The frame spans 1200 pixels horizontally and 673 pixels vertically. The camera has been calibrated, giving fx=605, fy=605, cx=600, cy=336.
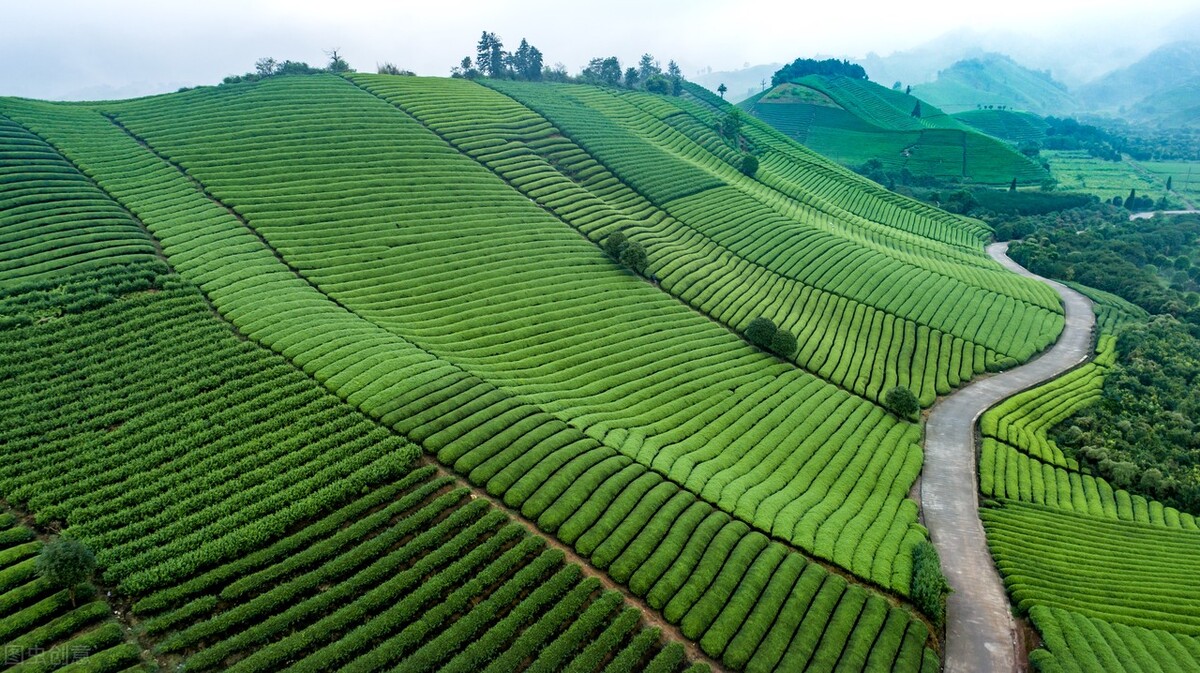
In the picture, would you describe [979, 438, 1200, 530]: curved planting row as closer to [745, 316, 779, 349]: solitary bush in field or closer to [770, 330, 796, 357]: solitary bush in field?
[770, 330, 796, 357]: solitary bush in field

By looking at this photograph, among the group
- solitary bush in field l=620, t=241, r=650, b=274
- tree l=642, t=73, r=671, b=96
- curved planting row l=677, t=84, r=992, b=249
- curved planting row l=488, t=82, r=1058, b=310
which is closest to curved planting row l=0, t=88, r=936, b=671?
solitary bush in field l=620, t=241, r=650, b=274

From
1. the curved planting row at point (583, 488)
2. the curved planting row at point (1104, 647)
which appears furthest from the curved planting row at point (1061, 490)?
the curved planting row at point (1104, 647)

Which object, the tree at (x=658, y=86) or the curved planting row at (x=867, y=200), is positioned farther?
the tree at (x=658, y=86)

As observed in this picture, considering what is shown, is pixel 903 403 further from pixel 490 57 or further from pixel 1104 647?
pixel 490 57

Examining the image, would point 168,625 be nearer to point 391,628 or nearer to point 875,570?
point 391,628

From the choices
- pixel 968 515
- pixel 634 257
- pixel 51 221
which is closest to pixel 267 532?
pixel 968 515

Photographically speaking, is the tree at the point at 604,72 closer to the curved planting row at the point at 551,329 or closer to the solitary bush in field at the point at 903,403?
the curved planting row at the point at 551,329
